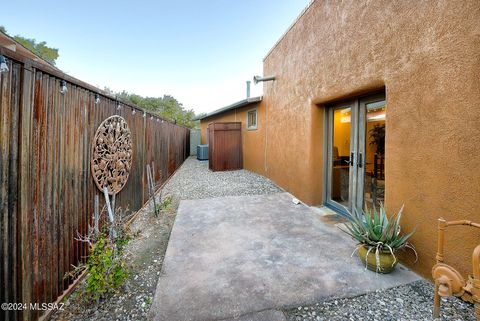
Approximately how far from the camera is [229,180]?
7.99 m

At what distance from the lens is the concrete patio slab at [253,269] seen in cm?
202

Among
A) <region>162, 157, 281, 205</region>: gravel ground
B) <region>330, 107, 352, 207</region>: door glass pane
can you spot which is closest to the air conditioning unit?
<region>162, 157, 281, 205</region>: gravel ground

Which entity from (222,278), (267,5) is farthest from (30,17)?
(222,278)

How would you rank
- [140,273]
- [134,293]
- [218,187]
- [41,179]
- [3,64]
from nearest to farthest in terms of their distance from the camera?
[3,64]
[41,179]
[134,293]
[140,273]
[218,187]

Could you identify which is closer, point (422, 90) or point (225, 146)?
point (422, 90)

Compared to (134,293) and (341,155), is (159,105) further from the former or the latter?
(134,293)

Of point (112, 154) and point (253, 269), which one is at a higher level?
point (112, 154)

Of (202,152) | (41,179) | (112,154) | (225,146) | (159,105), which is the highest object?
(159,105)

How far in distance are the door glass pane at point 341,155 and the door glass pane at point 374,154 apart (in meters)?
0.46

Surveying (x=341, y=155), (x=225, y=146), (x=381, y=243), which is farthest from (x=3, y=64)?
(x=225, y=146)

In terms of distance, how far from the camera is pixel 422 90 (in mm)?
2398

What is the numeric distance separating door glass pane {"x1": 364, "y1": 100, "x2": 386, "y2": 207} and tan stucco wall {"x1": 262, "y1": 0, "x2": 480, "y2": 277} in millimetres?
457

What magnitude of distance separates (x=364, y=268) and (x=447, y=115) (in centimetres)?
185

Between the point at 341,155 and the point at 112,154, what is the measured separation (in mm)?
4141
